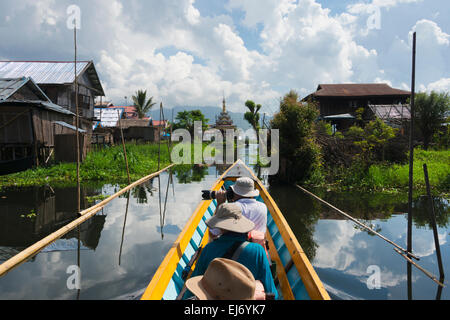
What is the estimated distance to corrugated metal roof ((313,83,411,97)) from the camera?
27.5m

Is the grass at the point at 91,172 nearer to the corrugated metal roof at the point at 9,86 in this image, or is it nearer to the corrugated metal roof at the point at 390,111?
the corrugated metal roof at the point at 9,86

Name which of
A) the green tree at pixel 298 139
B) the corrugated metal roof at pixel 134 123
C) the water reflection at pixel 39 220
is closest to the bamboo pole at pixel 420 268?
the water reflection at pixel 39 220

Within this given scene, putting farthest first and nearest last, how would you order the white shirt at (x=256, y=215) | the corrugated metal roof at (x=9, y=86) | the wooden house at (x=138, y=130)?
the wooden house at (x=138, y=130)
the corrugated metal roof at (x=9, y=86)
the white shirt at (x=256, y=215)

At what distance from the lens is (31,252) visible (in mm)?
4480

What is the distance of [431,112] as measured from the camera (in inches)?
742

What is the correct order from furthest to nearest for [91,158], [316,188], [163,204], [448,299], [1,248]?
[91,158] < [316,188] < [163,204] < [1,248] < [448,299]

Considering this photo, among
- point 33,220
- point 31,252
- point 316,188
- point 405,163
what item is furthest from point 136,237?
point 405,163

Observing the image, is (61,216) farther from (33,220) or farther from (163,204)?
(163,204)

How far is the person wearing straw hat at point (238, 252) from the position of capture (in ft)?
7.77

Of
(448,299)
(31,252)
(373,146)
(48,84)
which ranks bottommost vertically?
(448,299)

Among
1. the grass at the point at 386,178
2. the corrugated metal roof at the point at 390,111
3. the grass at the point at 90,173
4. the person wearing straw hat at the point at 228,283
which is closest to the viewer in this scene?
the person wearing straw hat at the point at 228,283

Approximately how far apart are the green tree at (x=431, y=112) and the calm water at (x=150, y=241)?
12.7m

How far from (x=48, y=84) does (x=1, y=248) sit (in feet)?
54.9
